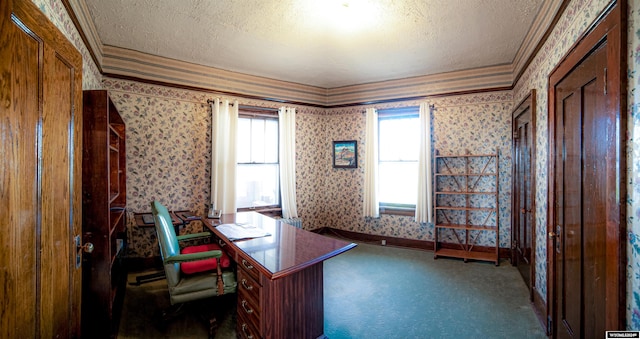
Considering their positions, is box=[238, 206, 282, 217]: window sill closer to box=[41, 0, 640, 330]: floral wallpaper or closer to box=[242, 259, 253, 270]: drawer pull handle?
box=[41, 0, 640, 330]: floral wallpaper

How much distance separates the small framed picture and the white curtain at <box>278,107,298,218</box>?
33.2 inches

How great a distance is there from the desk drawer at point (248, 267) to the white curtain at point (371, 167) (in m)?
3.09

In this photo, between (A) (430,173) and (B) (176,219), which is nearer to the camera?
(B) (176,219)

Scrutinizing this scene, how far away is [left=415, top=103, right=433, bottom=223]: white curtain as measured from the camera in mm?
4391

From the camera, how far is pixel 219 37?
10.3 ft

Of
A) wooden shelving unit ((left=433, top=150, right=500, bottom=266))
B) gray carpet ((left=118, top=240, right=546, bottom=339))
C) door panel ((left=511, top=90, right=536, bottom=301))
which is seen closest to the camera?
gray carpet ((left=118, top=240, right=546, bottom=339))

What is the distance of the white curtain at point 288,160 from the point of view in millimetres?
4703

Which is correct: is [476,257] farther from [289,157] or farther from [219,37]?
[219,37]

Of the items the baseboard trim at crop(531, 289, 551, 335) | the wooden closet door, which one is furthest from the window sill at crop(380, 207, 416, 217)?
the wooden closet door

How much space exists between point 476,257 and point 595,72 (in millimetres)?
3076

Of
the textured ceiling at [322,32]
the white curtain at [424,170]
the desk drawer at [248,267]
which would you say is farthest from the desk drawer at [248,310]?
the white curtain at [424,170]

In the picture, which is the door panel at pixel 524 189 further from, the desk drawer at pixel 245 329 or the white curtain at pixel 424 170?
the desk drawer at pixel 245 329

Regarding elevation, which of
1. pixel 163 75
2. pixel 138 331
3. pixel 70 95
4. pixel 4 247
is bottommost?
pixel 138 331

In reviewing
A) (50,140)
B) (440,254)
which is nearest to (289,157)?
(440,254)
